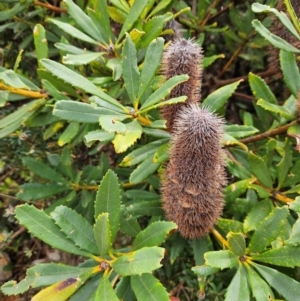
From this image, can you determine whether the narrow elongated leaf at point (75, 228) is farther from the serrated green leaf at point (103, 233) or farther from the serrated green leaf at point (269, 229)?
the serrated green leaf at point (269, 229)

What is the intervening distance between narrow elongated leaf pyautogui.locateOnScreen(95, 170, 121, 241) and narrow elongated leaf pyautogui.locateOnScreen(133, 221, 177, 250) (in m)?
0.10

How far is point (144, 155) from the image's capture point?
1641mm

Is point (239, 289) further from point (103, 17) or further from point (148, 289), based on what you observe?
point (103, 17)

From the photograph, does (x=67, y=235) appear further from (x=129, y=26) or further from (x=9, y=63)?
(x=9, y=63)

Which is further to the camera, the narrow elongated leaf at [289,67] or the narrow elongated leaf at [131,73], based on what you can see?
the narrow elongated leaf at [289,67]

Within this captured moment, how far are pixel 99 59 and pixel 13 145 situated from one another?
3.10ft

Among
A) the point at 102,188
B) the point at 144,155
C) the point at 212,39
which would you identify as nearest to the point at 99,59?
the point at 144,155

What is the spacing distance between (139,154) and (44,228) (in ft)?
1.55

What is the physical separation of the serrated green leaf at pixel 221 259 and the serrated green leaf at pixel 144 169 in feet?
1.34

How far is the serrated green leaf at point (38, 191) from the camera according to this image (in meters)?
2.04

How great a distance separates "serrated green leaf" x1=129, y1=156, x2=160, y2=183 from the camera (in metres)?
1.62

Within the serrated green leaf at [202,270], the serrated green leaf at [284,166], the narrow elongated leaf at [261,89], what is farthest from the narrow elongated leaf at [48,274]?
the narrow elongated leaf at [261,89]

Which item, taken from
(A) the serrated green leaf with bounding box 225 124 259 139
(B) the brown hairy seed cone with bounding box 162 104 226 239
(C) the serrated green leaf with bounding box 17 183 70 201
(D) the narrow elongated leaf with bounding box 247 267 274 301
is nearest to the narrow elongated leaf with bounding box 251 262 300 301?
(D) the narrow elongated leaf with bounding box 247 267 274 301

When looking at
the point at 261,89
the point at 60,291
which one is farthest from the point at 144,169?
the point at 261,89
